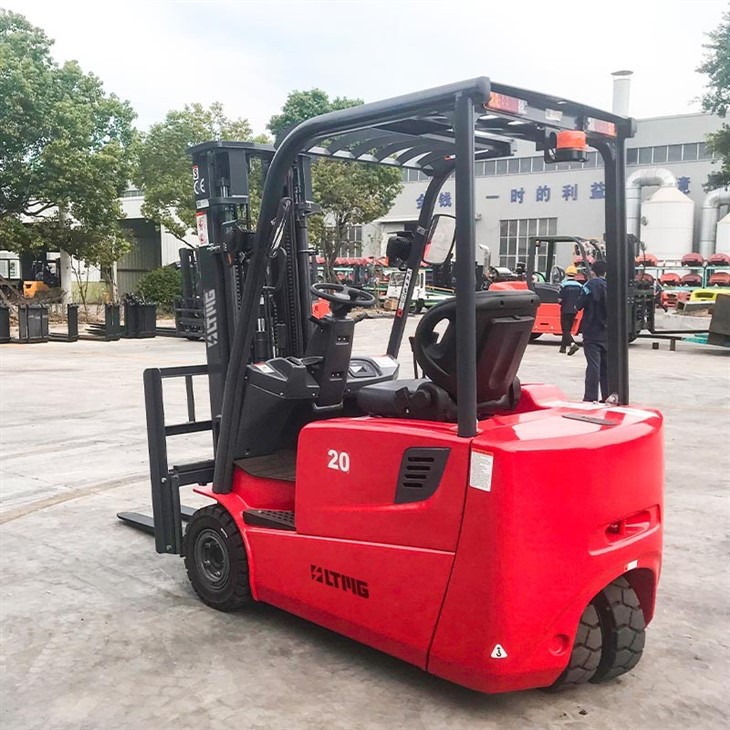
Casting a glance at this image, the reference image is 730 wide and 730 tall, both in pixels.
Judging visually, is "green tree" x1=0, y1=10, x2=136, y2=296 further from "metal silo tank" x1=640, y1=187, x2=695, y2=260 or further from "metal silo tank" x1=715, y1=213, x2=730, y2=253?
"metal silo tank" x1=715, y1=213, x2=730, y2=253

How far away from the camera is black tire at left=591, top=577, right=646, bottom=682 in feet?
10.4

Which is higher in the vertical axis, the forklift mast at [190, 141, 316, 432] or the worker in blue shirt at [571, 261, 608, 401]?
the forklift mast at [190, 141, 316, 432]

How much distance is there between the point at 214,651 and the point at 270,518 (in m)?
0.63

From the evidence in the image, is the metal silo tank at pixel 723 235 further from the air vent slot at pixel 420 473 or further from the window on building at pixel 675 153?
the air vent slot at pixel 420 473

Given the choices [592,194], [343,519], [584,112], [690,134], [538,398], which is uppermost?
[690,134]

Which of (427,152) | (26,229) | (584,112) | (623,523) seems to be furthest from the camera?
(26,229)

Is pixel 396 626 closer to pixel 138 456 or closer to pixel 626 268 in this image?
pixel 626 268

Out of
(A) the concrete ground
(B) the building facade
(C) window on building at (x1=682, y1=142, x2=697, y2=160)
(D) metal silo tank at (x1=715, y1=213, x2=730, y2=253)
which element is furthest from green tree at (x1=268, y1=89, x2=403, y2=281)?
(A) the concrete ground

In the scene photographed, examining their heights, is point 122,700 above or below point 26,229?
below

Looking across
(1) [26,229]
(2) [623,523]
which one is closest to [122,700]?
(2) [623,523]

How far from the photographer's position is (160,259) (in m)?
38.8

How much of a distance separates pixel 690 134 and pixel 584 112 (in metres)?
39.8

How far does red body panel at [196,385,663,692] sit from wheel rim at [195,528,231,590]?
0.58 metres

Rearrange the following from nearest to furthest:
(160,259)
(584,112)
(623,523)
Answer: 1. (623,523)
2. (584,112)
3. (160,259)
